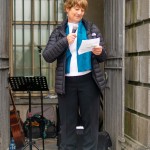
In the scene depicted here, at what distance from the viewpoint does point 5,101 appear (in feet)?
20.9

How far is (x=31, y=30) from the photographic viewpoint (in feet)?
29.1

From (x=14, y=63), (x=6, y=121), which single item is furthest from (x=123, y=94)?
(x=14, y=63)

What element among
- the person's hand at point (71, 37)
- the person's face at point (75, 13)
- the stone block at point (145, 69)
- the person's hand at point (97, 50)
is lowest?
the stone block at point (145, 69)

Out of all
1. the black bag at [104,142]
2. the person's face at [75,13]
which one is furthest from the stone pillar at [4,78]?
the person's face at [75,13]

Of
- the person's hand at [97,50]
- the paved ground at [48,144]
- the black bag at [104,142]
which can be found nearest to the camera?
the person's hand at [97,50]

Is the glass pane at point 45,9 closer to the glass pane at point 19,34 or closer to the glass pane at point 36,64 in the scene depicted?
the glass pane at point 19,34

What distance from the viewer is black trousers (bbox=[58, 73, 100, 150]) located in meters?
4.55

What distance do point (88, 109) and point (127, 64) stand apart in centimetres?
158

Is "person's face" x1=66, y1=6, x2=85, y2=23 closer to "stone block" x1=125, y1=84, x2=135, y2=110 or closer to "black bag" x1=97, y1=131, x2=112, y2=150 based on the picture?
"stone block" x1=125, y1=84, x2=135, y2=110

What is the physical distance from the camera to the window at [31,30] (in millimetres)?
8836

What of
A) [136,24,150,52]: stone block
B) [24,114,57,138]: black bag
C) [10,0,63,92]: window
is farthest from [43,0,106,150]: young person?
[10,0,63,92]: window

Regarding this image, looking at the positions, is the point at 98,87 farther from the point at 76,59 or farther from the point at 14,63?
the point at 14,63

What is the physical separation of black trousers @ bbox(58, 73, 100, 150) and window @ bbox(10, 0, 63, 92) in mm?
4191

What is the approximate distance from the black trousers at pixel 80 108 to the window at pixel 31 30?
4.19 metres
